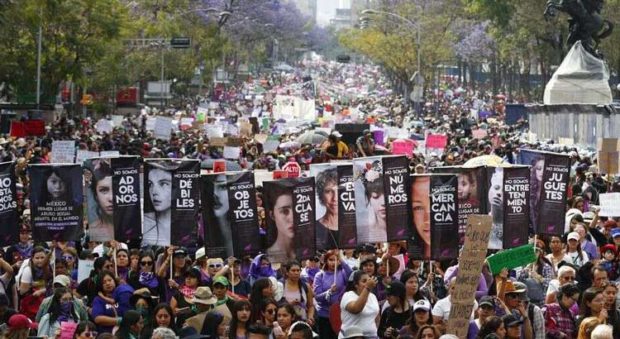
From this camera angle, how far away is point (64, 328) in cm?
1311

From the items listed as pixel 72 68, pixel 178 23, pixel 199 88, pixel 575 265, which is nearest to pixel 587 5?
pixel 72 68

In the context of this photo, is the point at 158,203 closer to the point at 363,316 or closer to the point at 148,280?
the point at 148,280

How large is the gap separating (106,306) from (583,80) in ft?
123

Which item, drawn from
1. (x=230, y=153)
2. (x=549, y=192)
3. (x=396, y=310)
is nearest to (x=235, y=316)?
(x=396, y=310)

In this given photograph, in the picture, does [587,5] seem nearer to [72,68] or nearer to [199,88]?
[72,68]

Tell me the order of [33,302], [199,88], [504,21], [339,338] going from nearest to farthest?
[339,338] → [33,302] → [504,21] → [199,88]

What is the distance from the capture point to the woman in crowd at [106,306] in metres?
14.0

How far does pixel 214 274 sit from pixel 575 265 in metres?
3.16

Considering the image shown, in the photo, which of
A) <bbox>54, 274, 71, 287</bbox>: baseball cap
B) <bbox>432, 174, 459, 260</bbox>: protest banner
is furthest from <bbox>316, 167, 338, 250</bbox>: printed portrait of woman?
<bbox>54, 274, 71, 287</bbox>: baseball cap

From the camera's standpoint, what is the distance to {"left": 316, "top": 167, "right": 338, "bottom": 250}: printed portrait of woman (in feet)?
53.0

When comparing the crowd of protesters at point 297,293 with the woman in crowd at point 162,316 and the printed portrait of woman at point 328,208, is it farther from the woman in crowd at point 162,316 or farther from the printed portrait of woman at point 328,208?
the printed portrait of woman at point 328,208

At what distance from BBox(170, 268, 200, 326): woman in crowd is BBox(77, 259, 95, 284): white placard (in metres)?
1.17

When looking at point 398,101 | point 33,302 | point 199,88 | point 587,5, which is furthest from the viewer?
point 398,101

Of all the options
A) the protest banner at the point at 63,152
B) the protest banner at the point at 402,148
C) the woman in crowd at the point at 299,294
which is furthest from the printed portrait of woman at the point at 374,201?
the protest banner at the point at 402,148
